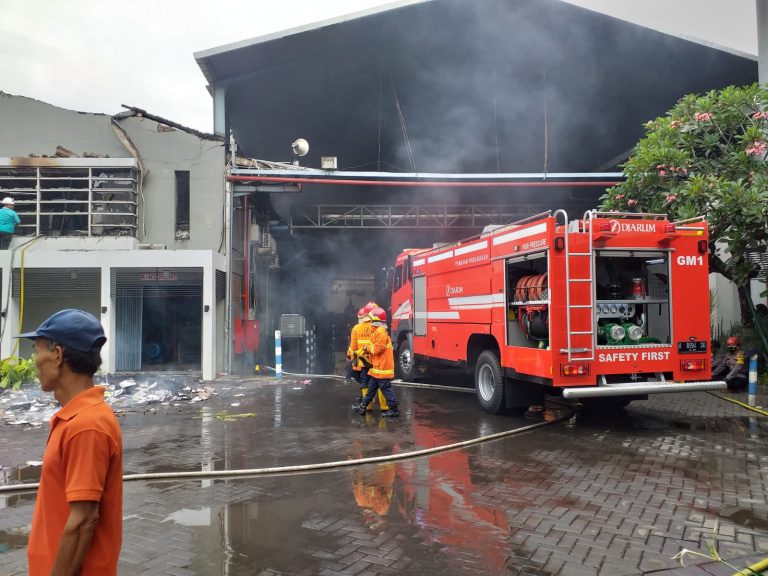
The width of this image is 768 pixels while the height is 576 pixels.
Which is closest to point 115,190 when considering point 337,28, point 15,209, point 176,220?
point 176,220

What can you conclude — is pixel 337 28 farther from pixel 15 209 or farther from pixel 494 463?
pixel 494 463

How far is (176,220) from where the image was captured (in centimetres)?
1280

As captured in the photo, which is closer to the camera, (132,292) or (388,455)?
(388,455)

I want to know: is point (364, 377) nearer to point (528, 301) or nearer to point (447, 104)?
point (528, 301)

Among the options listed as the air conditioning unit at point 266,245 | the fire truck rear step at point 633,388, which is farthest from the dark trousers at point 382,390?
the air conditioning unit at point 266,245

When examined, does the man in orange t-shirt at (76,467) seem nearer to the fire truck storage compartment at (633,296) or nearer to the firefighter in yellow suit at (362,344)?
the firefighter in yellow suit at (362,344)

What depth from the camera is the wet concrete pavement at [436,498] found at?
3600mm

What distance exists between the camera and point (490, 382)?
8.54m

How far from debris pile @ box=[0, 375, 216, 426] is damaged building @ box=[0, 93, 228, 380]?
1302 mm

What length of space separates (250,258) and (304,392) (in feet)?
19.6

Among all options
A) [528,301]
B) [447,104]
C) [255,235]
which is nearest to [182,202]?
[255,235]

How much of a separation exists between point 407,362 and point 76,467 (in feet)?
34.7

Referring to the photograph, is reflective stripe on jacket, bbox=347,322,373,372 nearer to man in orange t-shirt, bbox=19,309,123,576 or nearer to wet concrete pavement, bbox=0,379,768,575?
wet concrete pavement, bbox=0,379,768,575

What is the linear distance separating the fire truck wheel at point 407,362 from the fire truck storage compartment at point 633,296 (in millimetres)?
5058
